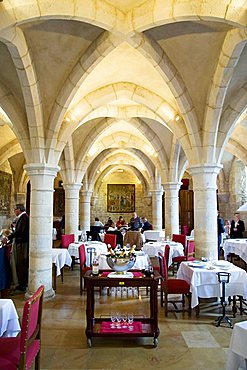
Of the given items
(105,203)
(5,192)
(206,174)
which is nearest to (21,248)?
(206,174)

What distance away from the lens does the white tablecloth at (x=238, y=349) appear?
2.20 metres

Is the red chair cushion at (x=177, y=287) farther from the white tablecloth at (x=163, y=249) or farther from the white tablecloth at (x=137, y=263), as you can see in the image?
the white tablecloth at (x=163, y=249)

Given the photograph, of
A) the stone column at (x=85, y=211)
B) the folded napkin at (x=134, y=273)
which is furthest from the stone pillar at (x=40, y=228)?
the stone column at (x=85, y=211)

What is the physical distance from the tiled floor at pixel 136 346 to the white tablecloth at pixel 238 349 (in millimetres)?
702

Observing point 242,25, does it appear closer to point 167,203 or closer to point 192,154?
point 192,154

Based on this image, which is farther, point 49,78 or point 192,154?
point 192,154

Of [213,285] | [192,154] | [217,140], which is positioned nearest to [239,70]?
[217,140]

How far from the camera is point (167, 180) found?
9805 millimetres

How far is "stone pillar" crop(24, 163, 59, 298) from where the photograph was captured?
5293 mm

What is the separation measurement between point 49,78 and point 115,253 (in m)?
3.12

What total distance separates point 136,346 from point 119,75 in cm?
498

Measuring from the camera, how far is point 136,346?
3.38 m

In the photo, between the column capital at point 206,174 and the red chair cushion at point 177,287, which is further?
the column capital at point 206,174

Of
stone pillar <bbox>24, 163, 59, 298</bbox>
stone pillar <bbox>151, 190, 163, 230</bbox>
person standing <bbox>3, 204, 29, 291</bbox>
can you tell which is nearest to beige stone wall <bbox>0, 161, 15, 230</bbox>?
stone pillar <bbox>151, 190, 163, 230</bbox>
